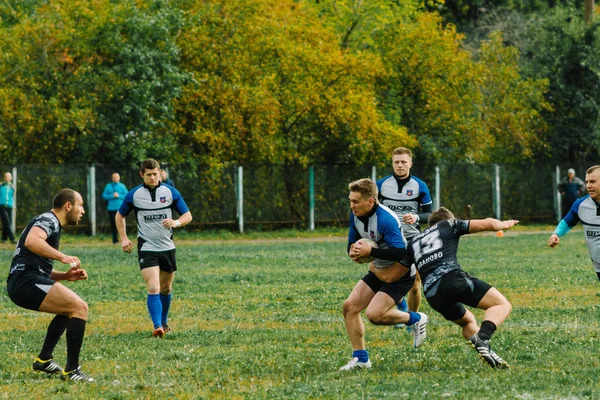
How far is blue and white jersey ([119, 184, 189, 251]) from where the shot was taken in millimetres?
12820

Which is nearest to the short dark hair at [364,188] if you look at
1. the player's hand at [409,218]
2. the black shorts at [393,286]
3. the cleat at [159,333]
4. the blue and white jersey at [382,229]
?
the blue and white jersey at [382,229]

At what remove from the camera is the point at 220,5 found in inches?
1437

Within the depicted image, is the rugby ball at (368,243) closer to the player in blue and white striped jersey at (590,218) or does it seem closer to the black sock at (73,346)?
the player in blue and white striped jersey at (590,218)

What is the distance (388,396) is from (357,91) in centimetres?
3153

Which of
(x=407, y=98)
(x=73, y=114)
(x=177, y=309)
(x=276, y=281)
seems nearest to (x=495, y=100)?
(x=407, y=98)

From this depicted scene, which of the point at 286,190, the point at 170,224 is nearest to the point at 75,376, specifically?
the point at 170,224

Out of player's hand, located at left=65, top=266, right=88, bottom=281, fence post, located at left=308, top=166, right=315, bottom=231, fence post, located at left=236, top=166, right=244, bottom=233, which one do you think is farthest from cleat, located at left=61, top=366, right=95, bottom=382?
fence post, located at left=308, top=166, right=315, bottom=231

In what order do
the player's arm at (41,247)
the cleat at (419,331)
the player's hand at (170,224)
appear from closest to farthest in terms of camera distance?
the player's arm at (41,247) < the cleat at (419,331) < the player's hand at (170,224)

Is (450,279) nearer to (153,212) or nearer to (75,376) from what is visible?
(75,376)

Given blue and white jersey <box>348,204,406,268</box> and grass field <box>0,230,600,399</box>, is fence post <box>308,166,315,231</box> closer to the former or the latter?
grass field <box>0,230,600,399</box>

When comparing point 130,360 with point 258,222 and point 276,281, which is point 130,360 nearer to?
point 276,281

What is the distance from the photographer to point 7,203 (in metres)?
29.7

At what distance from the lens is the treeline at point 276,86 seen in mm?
34406

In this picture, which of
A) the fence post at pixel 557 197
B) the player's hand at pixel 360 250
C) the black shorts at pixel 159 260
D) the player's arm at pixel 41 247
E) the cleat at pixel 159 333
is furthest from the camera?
the fence post at pixel 557 197
